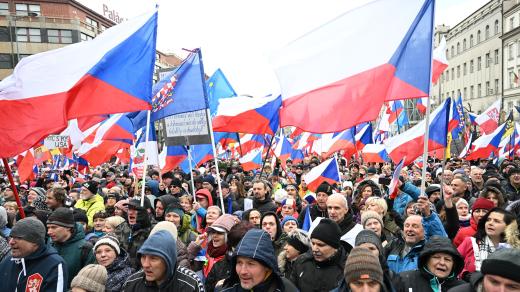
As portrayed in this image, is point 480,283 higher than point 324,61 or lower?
lower

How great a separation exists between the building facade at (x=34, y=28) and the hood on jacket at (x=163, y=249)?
161 ft

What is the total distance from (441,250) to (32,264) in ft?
11.6

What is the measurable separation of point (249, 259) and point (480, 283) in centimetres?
161

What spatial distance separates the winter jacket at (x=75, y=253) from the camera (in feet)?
15.8

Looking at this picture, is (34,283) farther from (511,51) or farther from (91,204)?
(511,51)

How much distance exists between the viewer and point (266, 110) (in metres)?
8.83

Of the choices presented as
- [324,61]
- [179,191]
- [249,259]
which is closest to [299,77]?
[324,61]

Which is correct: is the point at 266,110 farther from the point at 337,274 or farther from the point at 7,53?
the point at 7,53

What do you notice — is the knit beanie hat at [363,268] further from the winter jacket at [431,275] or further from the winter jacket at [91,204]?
the winter jacket at [91,204]

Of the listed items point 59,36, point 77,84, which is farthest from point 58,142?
point 59,36

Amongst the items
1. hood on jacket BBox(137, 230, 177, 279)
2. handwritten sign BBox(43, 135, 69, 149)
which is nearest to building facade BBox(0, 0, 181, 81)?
handwritten sign BBox(43, 135, 69, 149)

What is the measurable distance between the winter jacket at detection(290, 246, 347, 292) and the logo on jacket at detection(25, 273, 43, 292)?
7.38ft

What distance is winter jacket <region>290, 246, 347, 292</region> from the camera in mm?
3994

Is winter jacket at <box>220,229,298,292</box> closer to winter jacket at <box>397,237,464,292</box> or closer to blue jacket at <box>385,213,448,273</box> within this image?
winter jacket at <box>397,237,464,292</box>
